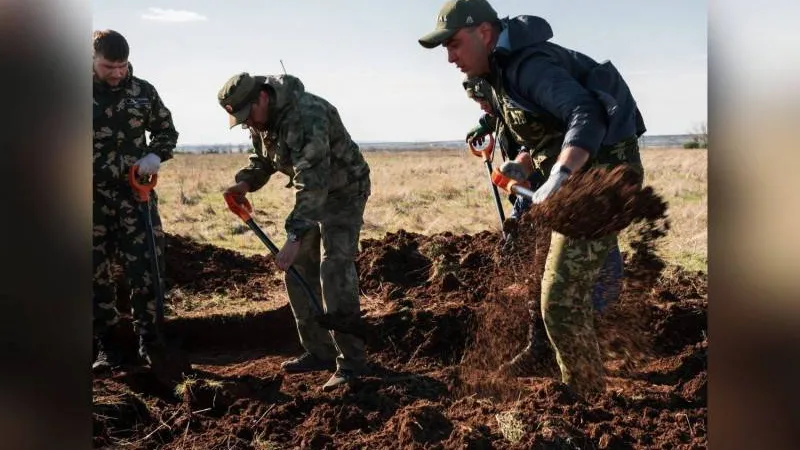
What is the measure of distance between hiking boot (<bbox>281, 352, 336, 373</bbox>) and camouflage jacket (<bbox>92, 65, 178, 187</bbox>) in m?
1.71

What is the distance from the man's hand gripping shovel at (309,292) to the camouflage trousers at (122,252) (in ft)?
2.63

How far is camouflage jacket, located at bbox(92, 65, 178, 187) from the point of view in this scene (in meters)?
5.74

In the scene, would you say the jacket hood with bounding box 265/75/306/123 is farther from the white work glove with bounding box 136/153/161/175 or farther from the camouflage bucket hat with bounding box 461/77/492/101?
the camouflage bucket hat with bounding box 461/77/492/101

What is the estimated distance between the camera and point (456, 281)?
304 inches

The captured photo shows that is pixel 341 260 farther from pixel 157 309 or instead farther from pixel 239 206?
pixel 157 309

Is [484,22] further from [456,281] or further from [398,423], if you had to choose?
[456,281]

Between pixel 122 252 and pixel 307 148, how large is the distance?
6.15 ft

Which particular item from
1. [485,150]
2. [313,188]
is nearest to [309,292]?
[313,188]

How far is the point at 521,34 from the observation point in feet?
12.9

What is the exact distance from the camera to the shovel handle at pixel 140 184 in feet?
18.4

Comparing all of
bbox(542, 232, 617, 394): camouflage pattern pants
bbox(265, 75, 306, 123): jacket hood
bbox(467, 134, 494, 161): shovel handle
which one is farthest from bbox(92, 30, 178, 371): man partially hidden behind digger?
bbox(542, 232, 617, 394): camouflage pattern pants
